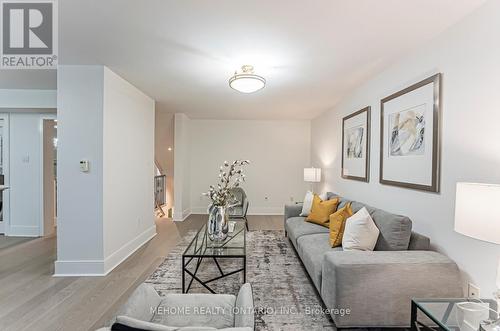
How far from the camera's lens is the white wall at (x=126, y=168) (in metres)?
3.12

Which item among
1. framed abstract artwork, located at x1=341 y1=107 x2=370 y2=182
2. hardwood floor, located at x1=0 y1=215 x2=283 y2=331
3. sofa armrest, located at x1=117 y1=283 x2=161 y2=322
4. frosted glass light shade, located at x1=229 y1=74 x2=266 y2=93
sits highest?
frosted glass light shade, located at x1=229 y1=74 x2=266 y2=93

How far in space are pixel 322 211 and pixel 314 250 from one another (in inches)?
A: 42.1

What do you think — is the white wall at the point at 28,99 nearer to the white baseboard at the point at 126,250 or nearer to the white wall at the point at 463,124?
the white baseboard at the point at 126,250

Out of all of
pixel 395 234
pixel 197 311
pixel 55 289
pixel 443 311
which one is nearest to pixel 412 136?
pixel 395 234

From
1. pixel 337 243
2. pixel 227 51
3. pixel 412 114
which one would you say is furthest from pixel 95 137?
pixel 412 114

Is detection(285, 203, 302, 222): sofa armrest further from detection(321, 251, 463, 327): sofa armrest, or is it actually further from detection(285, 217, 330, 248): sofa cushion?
detection(321, 251, 463, 327): sofa armrest

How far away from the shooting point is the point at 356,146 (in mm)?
3803

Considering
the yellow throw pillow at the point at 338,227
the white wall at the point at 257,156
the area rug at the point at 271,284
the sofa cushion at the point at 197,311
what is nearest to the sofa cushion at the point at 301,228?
the area rug at the point at 271,284

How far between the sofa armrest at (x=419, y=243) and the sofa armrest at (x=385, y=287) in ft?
1.05

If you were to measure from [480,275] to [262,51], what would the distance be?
247 cm

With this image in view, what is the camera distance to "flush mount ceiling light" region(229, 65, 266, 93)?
107 inches

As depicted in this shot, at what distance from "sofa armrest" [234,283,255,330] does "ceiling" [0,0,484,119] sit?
6.08 feet

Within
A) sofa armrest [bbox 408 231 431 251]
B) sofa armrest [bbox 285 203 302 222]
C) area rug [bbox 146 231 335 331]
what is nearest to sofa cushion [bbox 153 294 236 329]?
area rug [bbox 146 231 335 331]

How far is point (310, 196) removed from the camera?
4227mm
